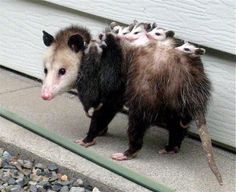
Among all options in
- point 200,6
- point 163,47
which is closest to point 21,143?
point 163,47

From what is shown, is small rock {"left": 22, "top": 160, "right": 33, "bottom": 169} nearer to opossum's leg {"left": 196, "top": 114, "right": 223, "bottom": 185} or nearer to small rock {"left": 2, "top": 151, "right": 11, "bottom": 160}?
small rock {"left": 2, "top": 151, "right": 11, "bottom": 160}

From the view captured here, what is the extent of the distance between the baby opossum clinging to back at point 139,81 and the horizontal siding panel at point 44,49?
373 millimetres

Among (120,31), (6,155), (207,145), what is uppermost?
(120,31)

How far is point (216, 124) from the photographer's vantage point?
343 centimetres

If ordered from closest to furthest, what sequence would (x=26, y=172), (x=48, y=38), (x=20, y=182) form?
(x=20, y=182) → (x=26, y=172) → (x=48, y=38)

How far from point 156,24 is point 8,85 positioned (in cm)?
133

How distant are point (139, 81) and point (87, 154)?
50 cm

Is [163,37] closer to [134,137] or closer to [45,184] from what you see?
[134,137]

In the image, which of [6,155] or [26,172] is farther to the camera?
[6,155]

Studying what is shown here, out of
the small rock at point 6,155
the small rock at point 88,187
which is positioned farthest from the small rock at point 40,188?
the small rock at point 6,155

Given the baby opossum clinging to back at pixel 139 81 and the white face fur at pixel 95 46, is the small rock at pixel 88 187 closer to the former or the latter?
the baby opossum clinging to back at pixel 139 81

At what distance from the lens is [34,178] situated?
3057mm

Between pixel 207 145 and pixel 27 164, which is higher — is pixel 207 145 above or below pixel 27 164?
above

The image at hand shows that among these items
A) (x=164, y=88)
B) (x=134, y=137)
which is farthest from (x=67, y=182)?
(x=164, y=88)
